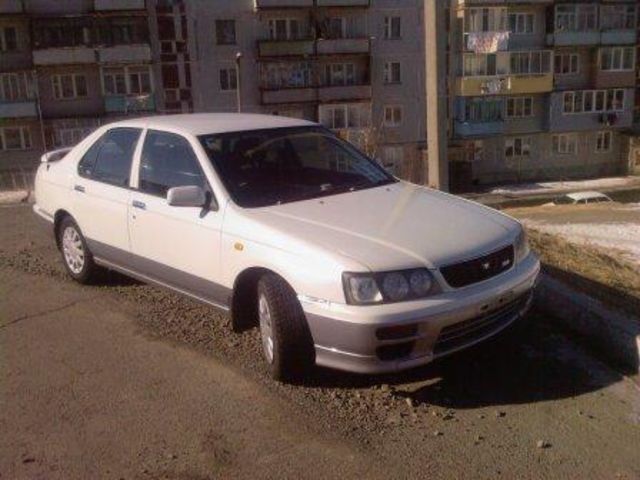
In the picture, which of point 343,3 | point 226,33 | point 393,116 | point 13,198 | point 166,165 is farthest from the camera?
point 393,116

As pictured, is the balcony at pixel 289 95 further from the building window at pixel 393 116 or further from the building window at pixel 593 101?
the building window at pixel 593 101

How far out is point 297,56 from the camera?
34.8 m

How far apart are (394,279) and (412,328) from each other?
268 millimetres

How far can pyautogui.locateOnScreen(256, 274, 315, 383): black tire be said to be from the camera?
12.3ft

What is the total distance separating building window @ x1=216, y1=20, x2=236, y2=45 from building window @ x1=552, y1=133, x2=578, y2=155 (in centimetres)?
1979

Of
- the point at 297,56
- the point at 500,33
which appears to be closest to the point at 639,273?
the point at 297,56

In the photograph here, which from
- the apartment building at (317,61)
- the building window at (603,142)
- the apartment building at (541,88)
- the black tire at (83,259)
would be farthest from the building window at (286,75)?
the black tire at (83,259)

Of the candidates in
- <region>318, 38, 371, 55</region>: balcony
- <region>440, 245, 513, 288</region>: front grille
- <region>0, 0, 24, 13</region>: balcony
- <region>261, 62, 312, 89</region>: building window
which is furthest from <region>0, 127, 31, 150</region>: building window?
<region>440, 245, 513, 288</region>: front grille

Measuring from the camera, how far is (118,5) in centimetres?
3259

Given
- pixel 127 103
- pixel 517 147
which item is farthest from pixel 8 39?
pixel 517 147

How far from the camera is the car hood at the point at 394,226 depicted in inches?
142

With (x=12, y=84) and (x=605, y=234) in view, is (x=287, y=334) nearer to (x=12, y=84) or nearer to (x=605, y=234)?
(x=605, y=234)

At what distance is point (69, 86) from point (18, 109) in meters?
2.69

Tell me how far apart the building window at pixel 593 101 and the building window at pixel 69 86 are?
2651 cm
